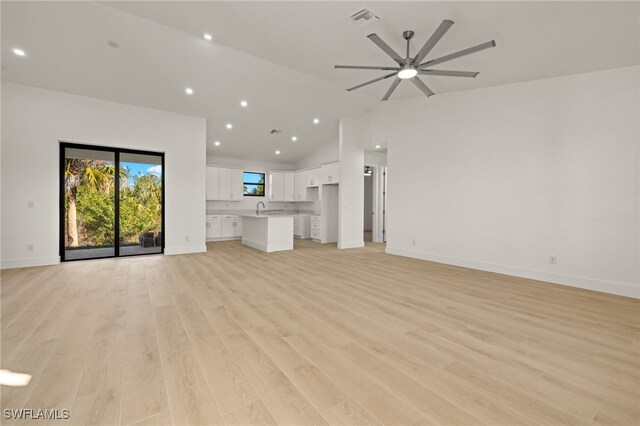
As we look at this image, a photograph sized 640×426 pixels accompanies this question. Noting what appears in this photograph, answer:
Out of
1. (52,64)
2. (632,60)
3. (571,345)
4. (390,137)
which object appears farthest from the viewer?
(390,137)

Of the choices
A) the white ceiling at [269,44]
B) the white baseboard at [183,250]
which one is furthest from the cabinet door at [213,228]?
the white ceiling at [269,44]

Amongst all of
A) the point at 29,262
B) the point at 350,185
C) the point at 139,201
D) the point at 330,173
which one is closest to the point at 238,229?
the point at 139,201

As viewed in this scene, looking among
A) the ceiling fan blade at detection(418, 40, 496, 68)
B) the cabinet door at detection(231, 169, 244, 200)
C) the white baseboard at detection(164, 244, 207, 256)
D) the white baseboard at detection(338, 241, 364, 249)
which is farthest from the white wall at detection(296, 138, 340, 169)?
the ceiling fan blade at detection(418, 40, 496, 68)

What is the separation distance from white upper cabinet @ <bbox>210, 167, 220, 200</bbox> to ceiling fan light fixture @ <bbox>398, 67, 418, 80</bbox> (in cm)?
648

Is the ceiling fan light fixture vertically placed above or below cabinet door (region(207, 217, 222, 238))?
above

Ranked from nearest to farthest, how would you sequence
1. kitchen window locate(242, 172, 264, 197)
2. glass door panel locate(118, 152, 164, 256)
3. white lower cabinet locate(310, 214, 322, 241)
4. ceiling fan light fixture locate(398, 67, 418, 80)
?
ceiling fan light fixture locate(398, 67, 418, 80) < glass door panel locate(118, 152, 164, 256) < white lower cabinet locate(310, 214, 322, 241) < kitchen window locate(242, 172, 264, 197)

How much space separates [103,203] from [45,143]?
139 cm

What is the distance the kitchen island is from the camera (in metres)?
6.45

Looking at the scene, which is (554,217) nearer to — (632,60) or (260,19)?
(632,60)

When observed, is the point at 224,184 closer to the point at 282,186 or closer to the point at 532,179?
the point at 282,186

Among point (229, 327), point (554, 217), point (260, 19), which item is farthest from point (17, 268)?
point (554, 217)

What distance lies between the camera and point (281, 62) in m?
4.50

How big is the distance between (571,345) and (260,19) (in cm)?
470

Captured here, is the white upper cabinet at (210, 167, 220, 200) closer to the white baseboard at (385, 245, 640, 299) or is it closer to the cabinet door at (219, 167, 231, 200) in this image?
the cabinet door at (219, 167, 231, 200)
